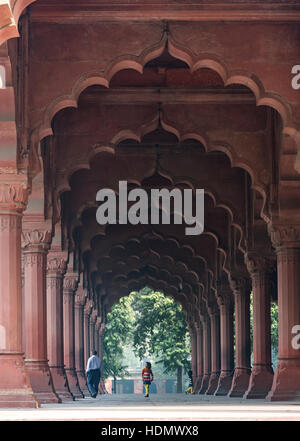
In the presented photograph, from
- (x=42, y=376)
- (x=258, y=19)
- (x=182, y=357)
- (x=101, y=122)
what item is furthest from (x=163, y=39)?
(x=182, y=357)

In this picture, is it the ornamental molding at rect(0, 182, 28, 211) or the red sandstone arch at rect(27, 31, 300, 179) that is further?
the red sandstone arch at rect(27, 31, 300, 179)

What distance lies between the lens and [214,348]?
39094 millimetres

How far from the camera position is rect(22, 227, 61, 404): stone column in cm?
2102

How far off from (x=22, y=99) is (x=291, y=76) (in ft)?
14.6

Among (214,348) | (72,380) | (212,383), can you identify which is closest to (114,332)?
Answer: (214,348)

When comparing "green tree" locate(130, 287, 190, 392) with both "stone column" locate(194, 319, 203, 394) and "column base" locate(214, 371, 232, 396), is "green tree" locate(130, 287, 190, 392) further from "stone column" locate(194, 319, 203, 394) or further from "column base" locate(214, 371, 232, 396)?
"column base" locate(214, 371, 232, 396)

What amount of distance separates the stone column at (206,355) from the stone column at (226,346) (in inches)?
306

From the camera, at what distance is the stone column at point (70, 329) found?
97.4 feet

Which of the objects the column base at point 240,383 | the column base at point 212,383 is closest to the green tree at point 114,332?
the column base at point 212,383

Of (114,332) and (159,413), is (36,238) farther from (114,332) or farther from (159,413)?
(114,332)

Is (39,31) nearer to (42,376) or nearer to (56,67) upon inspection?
(56,67)

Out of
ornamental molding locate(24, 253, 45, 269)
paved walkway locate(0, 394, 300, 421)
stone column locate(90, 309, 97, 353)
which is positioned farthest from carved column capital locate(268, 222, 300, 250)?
stone column locate(90, 309, 97, 353)

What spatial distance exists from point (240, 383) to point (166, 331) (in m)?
35.8

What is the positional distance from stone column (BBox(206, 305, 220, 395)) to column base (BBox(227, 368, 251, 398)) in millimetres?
9288
